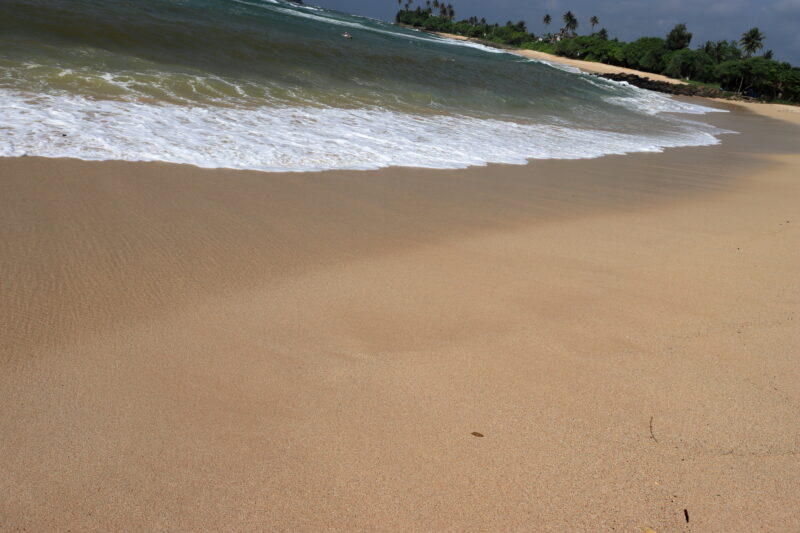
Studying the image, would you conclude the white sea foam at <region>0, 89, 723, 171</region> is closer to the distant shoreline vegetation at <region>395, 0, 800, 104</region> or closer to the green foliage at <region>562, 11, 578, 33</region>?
the distant shoreline vegetation at <region>395, 0, 800, 104</region>

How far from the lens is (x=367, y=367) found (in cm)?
270

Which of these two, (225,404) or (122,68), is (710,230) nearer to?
(225,404)

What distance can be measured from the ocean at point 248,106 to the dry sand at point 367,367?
4.78 feet

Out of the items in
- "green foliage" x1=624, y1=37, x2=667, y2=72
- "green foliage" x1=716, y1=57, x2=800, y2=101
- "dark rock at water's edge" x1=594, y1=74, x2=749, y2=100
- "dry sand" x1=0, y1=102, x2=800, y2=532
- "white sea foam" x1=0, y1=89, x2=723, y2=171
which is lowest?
"dry sand" x1=0, y1=102, x2=800, y2=532

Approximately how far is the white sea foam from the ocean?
3 cm

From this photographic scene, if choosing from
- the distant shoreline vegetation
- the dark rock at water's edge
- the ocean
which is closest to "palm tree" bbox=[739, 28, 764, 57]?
the distant shoreline vegetation

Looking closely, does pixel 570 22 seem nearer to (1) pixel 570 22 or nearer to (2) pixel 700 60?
(1) pixel 570 22

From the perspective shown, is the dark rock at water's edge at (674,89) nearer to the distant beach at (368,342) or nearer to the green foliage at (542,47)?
the green foliage at (542,47)

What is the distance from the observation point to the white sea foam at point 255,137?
588 centimetres

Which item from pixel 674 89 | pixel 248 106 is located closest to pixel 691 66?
pixel 674 89

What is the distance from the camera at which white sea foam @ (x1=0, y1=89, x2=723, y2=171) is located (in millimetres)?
5879

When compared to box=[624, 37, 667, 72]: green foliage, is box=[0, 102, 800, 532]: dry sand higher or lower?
lower

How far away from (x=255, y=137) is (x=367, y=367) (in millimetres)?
5389

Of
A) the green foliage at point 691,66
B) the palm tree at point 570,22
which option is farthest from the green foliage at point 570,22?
the green foliage at point 691,66
